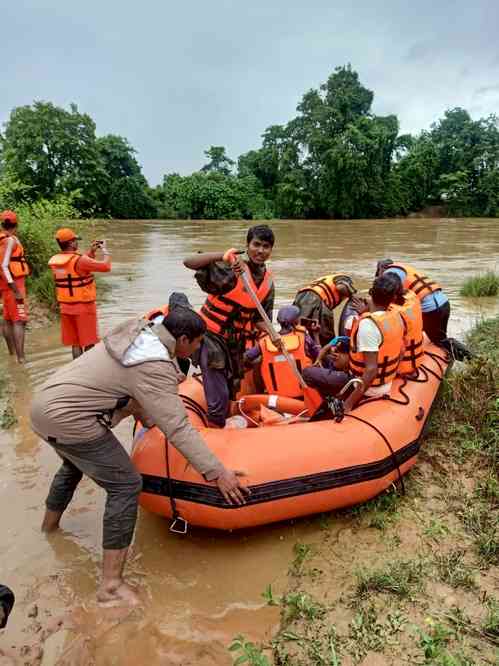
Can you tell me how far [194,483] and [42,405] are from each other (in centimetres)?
78

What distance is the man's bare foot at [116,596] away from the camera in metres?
2.17

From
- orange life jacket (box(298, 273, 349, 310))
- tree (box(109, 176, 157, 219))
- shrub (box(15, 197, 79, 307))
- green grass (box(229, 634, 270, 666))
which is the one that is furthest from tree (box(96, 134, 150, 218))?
green grass (box(229, 634, 270, 666))

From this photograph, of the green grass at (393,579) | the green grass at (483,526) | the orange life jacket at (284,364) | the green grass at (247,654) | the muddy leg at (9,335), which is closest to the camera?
the green grass at (247,654)

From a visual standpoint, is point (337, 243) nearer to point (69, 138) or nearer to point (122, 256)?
point (122, 256)

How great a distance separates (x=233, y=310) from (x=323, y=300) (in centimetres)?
119

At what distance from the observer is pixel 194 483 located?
7.84 ft

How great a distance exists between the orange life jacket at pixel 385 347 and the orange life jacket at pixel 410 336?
0.71ft

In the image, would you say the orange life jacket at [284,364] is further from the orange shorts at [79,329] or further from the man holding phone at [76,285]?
the orange shorts at [79,329]

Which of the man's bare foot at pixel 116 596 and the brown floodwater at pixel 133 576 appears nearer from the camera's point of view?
the brown floodwater at pixel 133 576

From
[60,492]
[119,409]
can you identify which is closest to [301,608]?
[119,409]

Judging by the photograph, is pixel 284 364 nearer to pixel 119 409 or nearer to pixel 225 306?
pixel 225 306

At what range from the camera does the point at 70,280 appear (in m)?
4.61

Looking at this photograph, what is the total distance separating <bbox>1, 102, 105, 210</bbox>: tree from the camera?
99.2ft

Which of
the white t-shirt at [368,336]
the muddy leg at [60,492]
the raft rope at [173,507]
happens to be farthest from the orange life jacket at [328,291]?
the muddy leg at [60,492]
